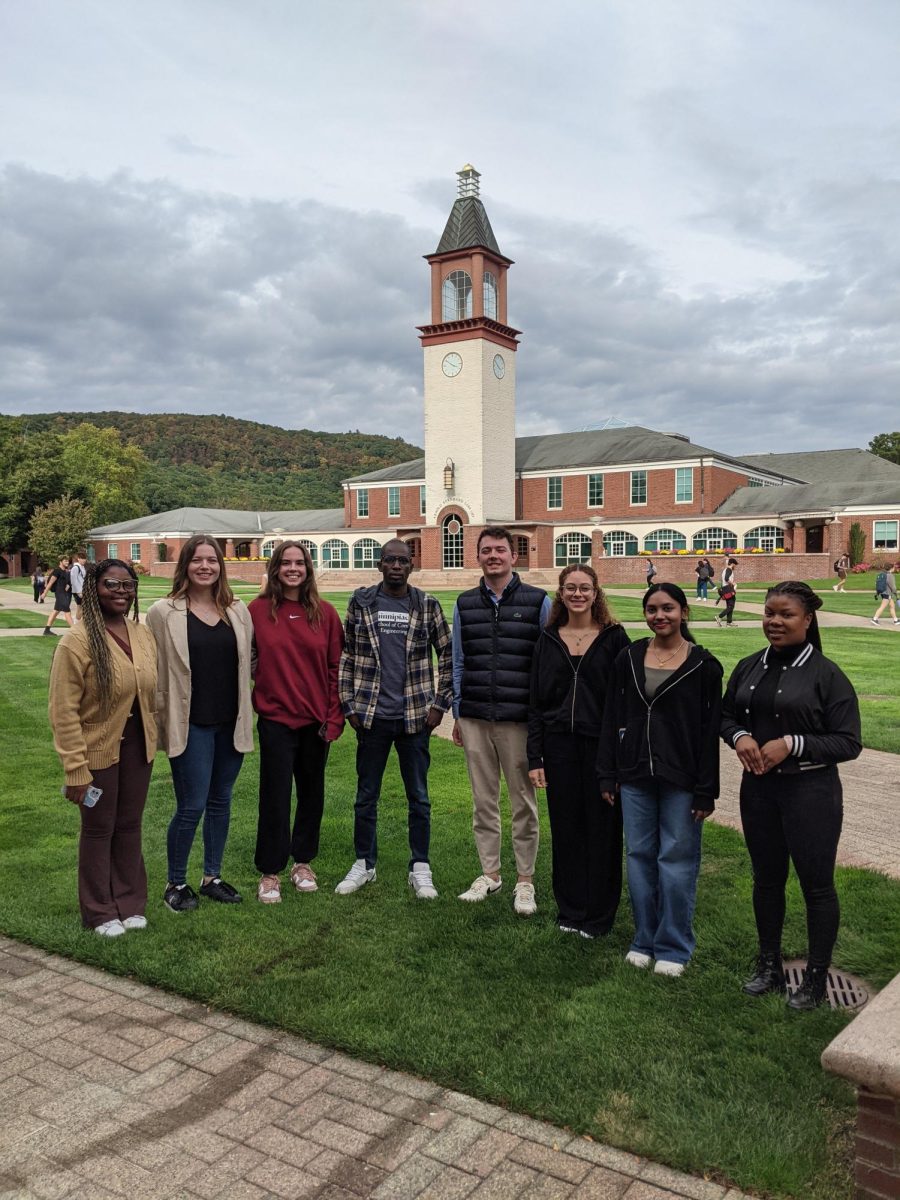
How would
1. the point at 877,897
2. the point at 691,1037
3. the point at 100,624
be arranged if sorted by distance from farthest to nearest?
the point at 877,897, the point at 100,624, the point at 691,1037

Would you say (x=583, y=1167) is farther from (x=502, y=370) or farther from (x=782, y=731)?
(x=502, y=370)

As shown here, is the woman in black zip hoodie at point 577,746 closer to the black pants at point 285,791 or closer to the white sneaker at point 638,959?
the white sneaker at point 638,959

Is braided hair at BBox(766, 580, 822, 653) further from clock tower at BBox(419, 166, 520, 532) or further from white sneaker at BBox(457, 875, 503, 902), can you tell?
clock tower at BBox(419, 166, 520, 532)

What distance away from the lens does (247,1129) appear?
3.16 metres

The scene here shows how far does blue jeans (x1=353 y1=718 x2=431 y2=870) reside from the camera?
5.40m

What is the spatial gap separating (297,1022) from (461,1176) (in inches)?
46.1

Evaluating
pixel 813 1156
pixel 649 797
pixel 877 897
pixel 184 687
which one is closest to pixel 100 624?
pixel 184 687

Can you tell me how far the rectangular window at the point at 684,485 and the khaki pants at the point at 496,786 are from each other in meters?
46.9

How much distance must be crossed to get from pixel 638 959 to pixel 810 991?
2.62 ft

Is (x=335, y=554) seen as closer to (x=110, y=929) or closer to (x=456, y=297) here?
(x=456, y=297)

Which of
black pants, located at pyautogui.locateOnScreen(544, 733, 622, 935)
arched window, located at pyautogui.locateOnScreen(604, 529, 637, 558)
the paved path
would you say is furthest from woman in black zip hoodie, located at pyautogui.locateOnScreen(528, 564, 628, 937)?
arched window, located at pyautogui.locateOnScreen(604, 529, 637, 558)

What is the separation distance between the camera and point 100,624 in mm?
4691

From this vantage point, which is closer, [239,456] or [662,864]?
[662,864]

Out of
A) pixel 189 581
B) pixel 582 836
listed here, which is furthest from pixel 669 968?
pixel 189 581
